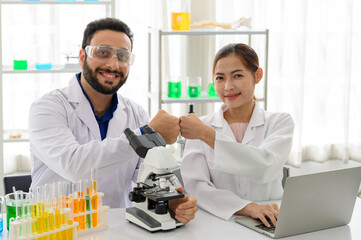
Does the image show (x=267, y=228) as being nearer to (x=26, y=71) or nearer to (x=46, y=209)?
(x=46, y=209)

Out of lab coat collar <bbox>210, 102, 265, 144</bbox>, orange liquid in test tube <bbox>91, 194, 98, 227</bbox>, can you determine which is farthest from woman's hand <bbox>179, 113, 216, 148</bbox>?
orange liquid in test tube <bbox>91, 194, 98, 227</bbox>

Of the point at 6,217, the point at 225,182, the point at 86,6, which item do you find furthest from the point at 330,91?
the point at 6,217

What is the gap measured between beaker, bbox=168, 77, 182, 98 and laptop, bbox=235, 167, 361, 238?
1.84 metres

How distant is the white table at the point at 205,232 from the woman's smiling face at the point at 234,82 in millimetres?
558

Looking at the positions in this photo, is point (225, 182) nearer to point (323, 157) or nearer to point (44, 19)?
point (44, 19)

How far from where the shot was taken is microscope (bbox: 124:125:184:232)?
1.70m

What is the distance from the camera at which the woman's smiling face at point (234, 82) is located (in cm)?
223

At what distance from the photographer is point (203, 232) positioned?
1.79 metres

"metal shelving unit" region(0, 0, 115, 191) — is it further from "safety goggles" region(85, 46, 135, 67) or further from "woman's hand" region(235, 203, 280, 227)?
"woman's hand" region(235, 203, 280, 227)

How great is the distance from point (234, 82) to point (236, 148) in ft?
1.09

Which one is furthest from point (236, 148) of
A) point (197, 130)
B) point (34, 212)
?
point (34, 212)

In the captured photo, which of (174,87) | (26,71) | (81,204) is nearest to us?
(81,204)

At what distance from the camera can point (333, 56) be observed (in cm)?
457

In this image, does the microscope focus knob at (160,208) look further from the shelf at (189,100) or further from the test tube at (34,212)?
the shelf at (189,100)
